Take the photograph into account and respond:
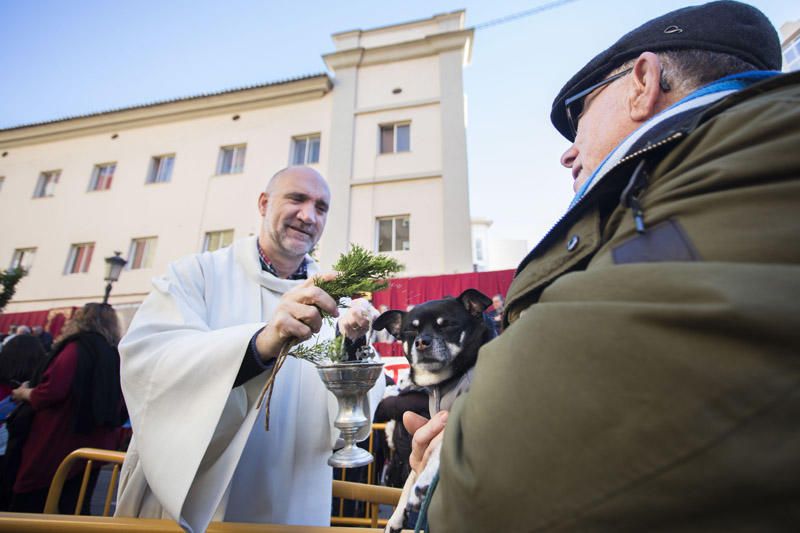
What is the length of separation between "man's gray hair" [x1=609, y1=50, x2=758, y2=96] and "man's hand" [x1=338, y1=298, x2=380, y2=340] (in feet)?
4.54

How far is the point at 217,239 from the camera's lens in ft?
43.6

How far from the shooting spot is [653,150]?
2.35ft

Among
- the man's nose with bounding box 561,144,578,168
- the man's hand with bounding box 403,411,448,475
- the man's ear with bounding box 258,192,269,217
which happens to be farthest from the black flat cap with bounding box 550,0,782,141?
the man's ear with bounding box 258,192,269,217

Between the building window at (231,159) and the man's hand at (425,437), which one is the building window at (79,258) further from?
the man's hand at (425,437)

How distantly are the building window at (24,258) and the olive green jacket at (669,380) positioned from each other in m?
20.8

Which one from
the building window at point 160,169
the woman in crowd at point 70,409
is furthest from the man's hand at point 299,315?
the building window at point 160,169

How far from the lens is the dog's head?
254cm

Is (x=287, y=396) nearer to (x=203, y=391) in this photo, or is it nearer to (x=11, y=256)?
(x=203, y=391)

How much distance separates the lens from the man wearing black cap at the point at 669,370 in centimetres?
43

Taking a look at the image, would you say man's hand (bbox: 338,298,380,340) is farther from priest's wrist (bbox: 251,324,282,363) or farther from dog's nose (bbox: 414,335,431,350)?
dog's nose (bbox: 414,335,431,350)

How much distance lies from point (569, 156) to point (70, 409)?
15.3 feet

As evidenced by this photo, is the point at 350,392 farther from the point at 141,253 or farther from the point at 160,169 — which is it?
the point at 160,169

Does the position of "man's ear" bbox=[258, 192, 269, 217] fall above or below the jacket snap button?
above

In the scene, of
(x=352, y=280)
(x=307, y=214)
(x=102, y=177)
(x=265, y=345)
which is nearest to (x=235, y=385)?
(x=265, y=345)
